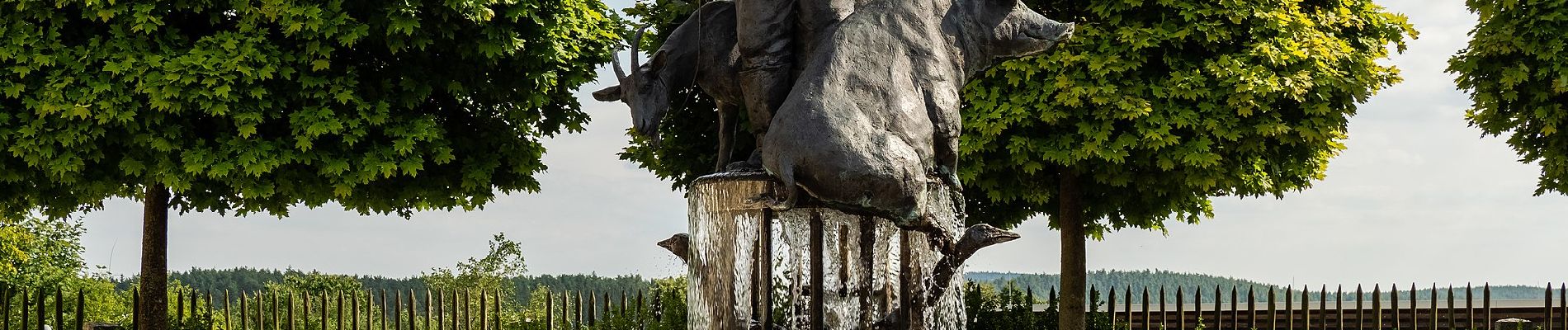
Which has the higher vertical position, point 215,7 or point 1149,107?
point 215,7

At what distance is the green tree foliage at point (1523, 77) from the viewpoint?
1339cm

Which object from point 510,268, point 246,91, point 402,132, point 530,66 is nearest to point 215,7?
point 246,91

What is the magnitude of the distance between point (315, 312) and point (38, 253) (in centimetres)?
442

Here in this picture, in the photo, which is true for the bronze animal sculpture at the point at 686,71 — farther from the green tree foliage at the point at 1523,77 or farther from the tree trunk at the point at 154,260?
the green tree foliage at the point at 1523,77

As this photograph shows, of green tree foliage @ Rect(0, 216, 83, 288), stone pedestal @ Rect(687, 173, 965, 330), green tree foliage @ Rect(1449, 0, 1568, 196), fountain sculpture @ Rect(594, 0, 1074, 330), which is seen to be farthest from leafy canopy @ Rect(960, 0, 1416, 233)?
green tree foliage @ Rect(0, 216, 83, 288)

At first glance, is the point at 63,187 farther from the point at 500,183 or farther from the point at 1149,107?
the point at 1149,107

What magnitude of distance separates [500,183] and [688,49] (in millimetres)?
7697

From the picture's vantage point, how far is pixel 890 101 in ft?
18.3

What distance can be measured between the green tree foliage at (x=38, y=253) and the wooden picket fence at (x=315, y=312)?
24 centimetres

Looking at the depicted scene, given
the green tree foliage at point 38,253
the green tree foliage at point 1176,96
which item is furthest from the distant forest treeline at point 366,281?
the green tree foliage at point 1176,96

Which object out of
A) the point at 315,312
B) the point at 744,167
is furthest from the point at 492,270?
the point at 744,167

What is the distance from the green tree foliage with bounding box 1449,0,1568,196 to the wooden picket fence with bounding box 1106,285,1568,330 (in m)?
1.65

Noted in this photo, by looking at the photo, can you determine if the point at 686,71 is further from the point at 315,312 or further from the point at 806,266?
the point at 315,312

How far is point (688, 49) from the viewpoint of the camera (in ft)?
21.2
